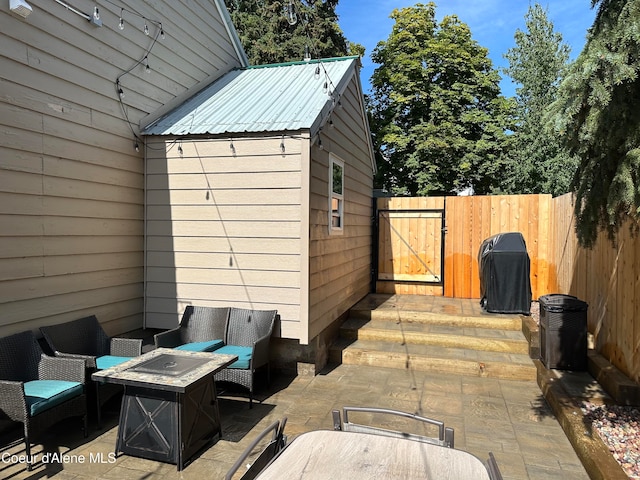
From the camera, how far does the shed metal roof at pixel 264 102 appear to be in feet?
15.9

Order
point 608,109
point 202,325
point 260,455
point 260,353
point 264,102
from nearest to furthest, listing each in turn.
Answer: point 260,455 < point 608,109 < point 260,353 < point 202,325 < point 264,102

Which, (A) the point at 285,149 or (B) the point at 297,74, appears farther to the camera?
(B) the point at 297,74

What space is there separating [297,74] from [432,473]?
238 inches

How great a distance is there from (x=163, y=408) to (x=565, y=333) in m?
4.08

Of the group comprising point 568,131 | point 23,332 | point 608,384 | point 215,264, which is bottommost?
point 608,384

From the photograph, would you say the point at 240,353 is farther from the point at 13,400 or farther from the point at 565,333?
the point at 565,333

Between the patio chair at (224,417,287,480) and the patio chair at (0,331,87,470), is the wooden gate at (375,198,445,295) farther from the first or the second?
the patio chair at (224,417,287,480)

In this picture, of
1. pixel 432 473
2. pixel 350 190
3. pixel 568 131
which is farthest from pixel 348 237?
pixel 432 473

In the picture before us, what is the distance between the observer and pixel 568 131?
107 inches

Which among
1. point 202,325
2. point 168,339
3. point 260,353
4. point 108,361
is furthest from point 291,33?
point 108,361

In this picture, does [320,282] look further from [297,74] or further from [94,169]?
[297,74]

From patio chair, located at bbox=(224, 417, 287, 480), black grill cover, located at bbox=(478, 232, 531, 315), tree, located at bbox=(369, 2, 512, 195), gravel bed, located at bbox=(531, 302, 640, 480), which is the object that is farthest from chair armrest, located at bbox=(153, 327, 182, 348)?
tree, located at bbox=(369, 2, 512, 195)

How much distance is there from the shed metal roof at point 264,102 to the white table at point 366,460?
3394 mm

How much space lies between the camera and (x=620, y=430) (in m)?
3.31
